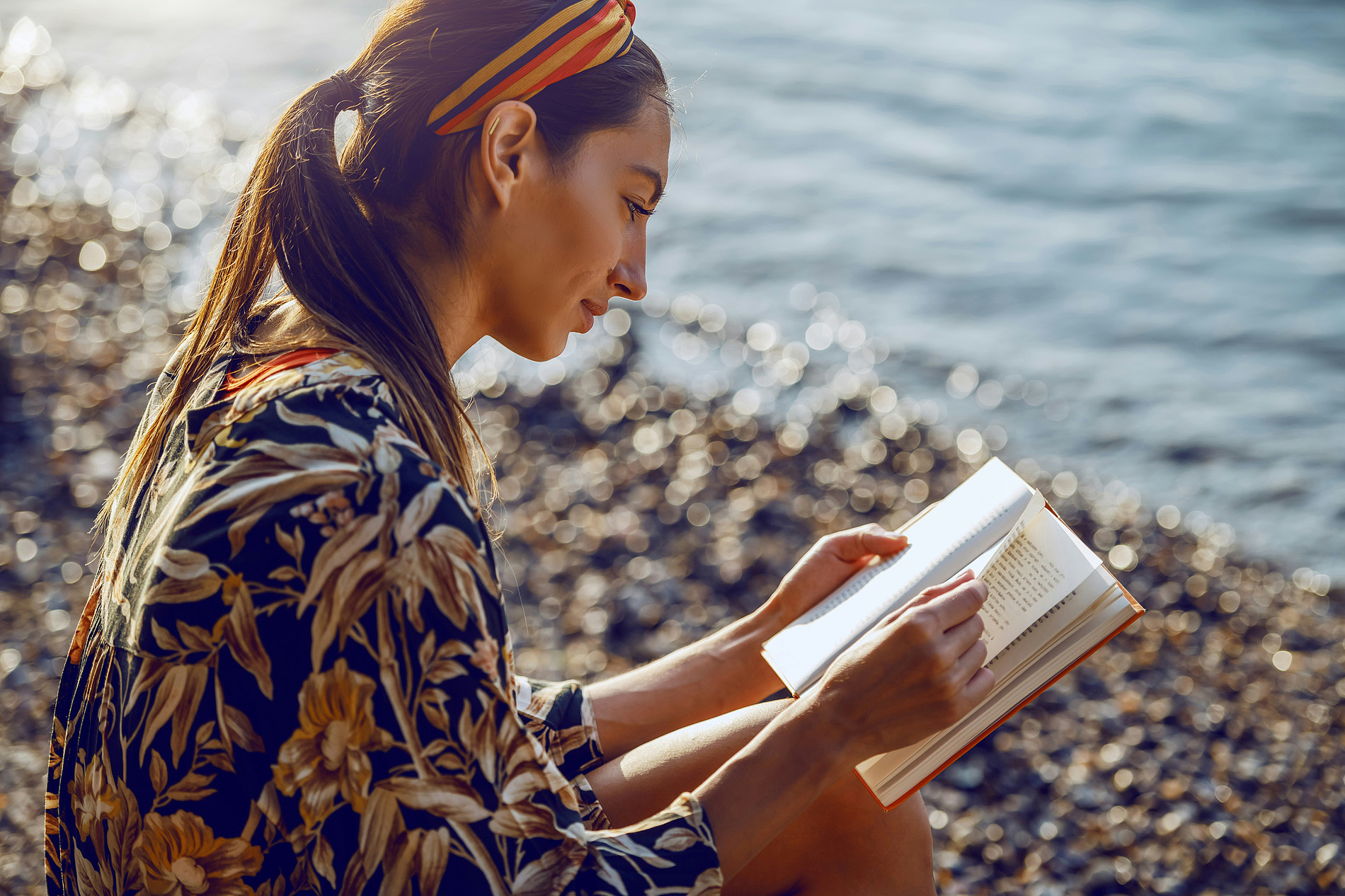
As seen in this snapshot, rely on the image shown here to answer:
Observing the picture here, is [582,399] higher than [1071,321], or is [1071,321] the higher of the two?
[582,399]

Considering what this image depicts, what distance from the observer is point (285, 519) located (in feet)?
4.19

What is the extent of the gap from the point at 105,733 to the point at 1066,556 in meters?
1.40

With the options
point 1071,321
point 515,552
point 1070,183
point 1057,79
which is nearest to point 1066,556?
point 515,552

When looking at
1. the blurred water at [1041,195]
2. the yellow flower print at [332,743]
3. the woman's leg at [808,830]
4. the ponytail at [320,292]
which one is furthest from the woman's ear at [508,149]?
the blurred water at [1041,195]

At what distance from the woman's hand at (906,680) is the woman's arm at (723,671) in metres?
0.50

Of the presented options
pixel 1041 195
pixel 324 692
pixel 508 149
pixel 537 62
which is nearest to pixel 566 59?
pixel 537 62

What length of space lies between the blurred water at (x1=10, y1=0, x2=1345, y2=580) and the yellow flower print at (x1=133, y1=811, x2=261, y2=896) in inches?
196

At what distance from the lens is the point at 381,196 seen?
1711mm

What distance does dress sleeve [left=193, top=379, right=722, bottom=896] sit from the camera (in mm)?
1264

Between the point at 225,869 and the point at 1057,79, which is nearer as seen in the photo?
the point at 225,869

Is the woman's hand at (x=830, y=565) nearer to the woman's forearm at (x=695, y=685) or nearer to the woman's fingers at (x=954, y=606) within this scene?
the woman's forearm at (x=695, y=685)

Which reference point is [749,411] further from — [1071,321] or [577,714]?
[577,714]

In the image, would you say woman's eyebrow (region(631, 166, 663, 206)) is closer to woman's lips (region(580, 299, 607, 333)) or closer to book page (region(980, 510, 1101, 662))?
woman's lips (region(580, 299, 607, 333))

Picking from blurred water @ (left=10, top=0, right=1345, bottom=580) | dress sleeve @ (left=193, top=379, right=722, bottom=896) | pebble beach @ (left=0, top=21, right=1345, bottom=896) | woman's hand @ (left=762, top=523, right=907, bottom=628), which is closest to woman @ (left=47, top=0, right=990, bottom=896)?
dress sleeve @ (left=193, top=379, right=722, bottom=896)
